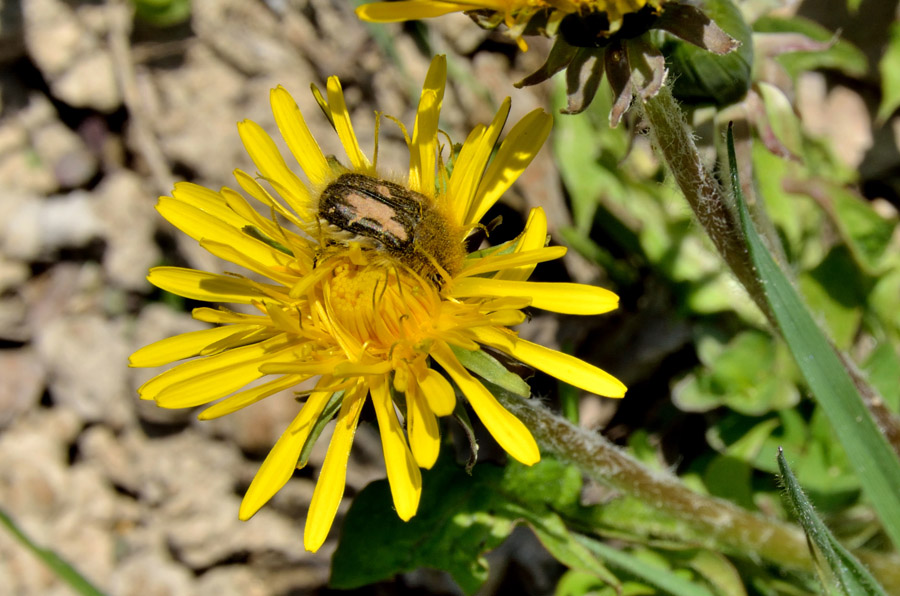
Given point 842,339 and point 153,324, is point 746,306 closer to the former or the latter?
point 842,339

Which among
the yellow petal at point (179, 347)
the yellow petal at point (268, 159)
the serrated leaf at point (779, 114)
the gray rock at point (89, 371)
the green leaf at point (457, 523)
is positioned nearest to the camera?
the yellow petal at point (179, 347)

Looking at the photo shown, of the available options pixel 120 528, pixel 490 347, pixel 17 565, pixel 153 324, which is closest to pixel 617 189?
pixel 490 347

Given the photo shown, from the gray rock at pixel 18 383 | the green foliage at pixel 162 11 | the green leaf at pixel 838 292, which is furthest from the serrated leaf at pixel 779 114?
the gray rock at pixel 18 383

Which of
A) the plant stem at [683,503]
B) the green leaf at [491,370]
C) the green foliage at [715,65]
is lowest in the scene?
the plant stem at [683,503]

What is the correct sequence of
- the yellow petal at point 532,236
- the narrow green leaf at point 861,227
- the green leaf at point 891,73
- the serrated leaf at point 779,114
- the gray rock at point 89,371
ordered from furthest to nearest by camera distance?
the gray rock at point 89,371
the green leaf at point 891,73
the narrow green leaf at point 861,227
the serrated leaf at point 779,114
the yellow petal at point 532,236

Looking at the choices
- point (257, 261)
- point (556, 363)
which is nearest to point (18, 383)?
point (257, 261)

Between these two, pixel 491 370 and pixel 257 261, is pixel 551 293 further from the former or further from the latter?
pixel 257 261

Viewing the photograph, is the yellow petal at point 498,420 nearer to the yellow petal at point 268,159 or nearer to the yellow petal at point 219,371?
the yellow petal at point 219,371
